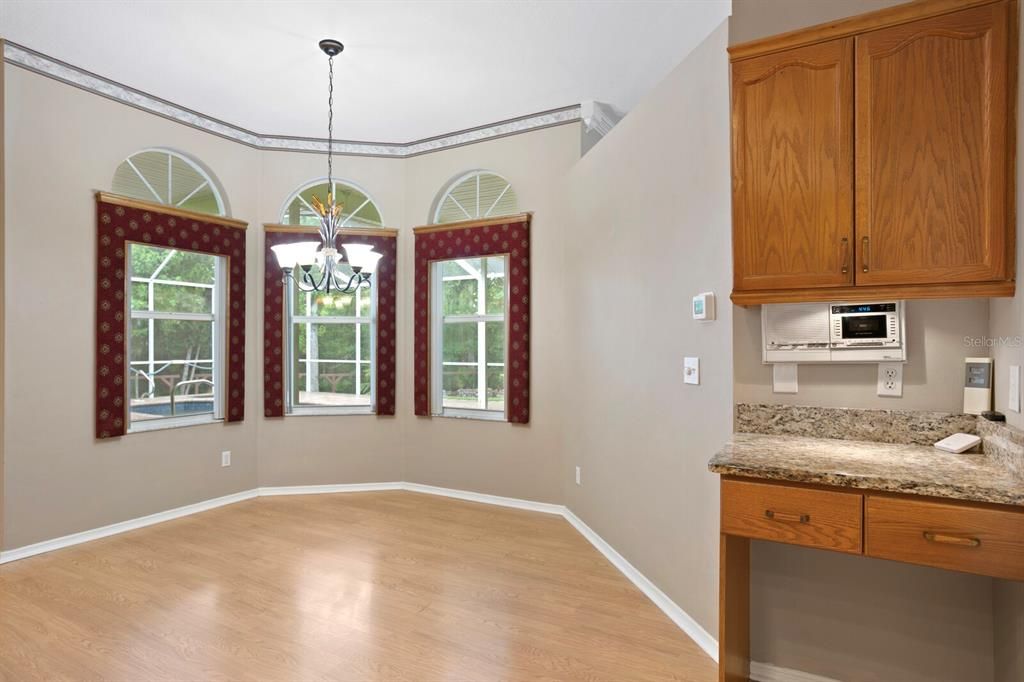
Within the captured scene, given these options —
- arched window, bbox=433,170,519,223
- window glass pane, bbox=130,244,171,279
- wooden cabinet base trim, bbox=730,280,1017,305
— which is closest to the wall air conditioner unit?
wooden cabinet base trim, bbox=730,280,1017,305

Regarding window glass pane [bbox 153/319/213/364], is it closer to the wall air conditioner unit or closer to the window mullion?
the window mullion

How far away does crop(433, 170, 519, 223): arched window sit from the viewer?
4.75 m

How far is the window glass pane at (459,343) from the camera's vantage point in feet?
16.1

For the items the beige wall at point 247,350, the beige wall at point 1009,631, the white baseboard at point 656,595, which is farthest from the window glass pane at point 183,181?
the beige wall at point 1009,631

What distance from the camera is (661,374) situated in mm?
2945

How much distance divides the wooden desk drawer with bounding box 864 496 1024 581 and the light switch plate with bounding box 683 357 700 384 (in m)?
1.00

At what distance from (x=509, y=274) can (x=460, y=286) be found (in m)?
0.55

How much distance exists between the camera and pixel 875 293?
195 cm

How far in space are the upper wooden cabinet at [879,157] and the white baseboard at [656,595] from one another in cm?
147

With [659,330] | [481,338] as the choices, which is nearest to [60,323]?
[481,338]

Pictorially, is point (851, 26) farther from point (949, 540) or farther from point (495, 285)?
point (495, 285)

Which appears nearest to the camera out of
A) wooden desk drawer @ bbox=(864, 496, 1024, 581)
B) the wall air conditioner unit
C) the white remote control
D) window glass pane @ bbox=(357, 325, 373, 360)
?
wooden desk drawer @ bbox=(864, 496, 1024, 581)

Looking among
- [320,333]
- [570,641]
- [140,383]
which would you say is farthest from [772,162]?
[140,383]

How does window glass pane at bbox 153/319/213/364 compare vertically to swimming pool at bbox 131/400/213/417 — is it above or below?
above
